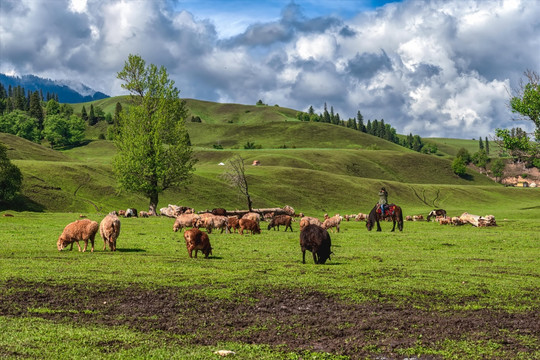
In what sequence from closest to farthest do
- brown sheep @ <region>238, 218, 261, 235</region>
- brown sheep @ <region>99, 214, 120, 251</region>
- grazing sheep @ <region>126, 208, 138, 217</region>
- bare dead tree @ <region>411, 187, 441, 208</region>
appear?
brown sheep @ <region>99, 214, 120, 251</region>
brown sheep @ <region>238, 218, 261, 235</region>
grazing sheep @ <region>126, 208, 138, 217</region>
bare dead tree @ <region>411, 187, 441, 208</region>

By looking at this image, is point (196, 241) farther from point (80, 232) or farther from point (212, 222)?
point (212, 222)

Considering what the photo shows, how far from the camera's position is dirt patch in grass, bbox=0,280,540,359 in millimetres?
11023

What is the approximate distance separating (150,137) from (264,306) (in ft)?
176

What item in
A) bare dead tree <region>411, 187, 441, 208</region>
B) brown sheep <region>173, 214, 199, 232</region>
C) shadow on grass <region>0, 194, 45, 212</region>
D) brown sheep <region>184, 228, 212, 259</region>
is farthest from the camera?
bare dead tree <region>411, 187, 441, 208</region>

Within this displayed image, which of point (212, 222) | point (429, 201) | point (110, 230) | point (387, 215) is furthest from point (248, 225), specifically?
point (429, 201)

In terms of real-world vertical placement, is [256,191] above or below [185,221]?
above

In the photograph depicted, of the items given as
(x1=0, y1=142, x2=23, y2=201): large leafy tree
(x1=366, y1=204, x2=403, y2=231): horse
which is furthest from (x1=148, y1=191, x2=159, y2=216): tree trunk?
(x1=366, y1=204, x2=403, y2=231): horse

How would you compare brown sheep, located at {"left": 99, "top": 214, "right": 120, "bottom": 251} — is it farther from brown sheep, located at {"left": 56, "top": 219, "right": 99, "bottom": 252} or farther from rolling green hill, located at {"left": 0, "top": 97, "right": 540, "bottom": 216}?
rolling green hill, located at {"left": 0, "top": 97, "right": 540, "bottom": 216}

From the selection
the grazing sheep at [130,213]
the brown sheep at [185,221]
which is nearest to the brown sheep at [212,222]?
the brown sheep at [185,221]

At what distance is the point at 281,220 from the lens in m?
45.4

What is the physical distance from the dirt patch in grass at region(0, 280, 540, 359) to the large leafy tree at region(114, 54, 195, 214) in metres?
49.0

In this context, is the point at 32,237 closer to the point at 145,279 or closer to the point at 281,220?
the point at 145,279

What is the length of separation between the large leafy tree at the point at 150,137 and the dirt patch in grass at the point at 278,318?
49.0 metres

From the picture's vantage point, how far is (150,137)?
64.6 meters
